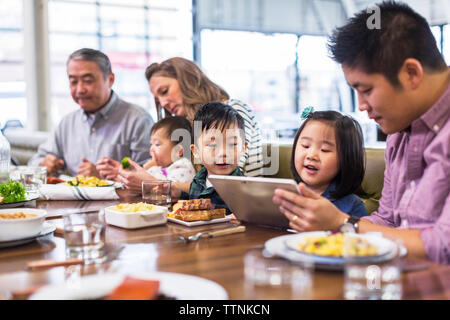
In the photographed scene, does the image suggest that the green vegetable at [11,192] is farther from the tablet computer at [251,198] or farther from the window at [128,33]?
the window at [128,33]

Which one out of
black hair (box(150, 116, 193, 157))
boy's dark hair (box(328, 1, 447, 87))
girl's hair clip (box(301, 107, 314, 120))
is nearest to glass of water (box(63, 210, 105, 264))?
boy's dark hair (box(328, 1, 447, 87))

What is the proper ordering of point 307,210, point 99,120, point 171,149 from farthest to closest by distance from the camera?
point 99,120 → point 171,149 → point 307,210

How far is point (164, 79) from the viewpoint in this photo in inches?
125

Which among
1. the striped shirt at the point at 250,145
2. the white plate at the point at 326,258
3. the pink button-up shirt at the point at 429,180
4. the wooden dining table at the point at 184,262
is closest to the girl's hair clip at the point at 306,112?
the striped shirt at the point at 250,145

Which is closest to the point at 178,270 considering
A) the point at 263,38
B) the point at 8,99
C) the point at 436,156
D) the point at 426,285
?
the point at 426,285

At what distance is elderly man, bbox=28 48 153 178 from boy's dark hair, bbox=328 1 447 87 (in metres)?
2.35

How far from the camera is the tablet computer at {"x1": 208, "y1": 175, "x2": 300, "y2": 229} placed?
57.6 inches

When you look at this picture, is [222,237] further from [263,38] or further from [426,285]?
[263,38]

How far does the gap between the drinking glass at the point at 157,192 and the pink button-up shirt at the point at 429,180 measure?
79cm

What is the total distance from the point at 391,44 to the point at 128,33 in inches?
322

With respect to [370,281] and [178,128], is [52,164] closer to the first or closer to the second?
[178,128]

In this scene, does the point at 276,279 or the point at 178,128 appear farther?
the point at 178,128

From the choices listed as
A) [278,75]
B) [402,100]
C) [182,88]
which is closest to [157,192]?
[402,100]

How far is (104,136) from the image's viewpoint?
12.5ft
